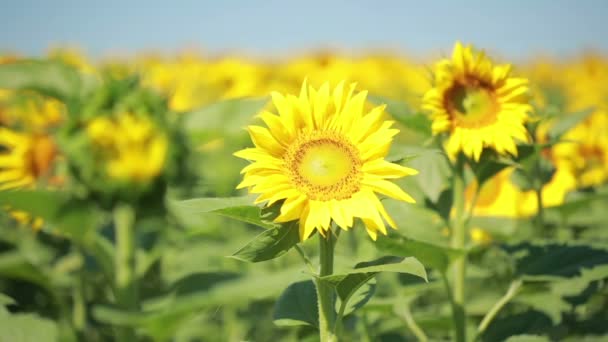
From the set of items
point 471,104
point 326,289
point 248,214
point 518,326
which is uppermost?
point 471,104

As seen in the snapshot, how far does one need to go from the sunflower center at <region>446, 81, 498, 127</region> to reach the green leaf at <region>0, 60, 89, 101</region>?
839mm

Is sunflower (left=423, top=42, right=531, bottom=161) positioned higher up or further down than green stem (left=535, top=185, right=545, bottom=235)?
higher up

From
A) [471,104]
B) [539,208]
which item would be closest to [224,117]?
[471,104]

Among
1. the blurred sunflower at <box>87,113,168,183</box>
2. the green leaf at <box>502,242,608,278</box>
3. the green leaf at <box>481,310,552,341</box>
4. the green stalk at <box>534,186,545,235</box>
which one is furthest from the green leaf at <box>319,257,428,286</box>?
the green stalk at <box>534,186,545,235</box>

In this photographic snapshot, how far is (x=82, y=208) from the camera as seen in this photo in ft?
3.35

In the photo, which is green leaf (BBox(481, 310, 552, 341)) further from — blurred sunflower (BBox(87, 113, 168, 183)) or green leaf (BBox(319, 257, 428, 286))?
blurred sunflower (BBox(87, 113, 168, 183))

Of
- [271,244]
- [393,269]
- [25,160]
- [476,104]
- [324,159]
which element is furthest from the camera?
[25,160]

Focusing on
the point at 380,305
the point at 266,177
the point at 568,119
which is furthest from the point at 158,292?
the point at 568,119

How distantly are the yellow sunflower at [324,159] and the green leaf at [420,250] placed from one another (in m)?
0.12

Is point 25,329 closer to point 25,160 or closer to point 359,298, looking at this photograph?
point 359,298

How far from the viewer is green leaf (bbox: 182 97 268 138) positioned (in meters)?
1.45

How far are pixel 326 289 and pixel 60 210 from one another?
46 centimetres

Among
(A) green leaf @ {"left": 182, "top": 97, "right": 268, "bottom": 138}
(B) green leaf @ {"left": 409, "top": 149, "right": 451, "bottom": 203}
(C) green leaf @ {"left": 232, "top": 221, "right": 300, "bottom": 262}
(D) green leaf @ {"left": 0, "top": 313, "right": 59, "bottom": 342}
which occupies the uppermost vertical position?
(A) green leaf @ {"left": 182, "top": 97, "right": 268, "bottom": 138}

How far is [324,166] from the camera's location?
119 cm
